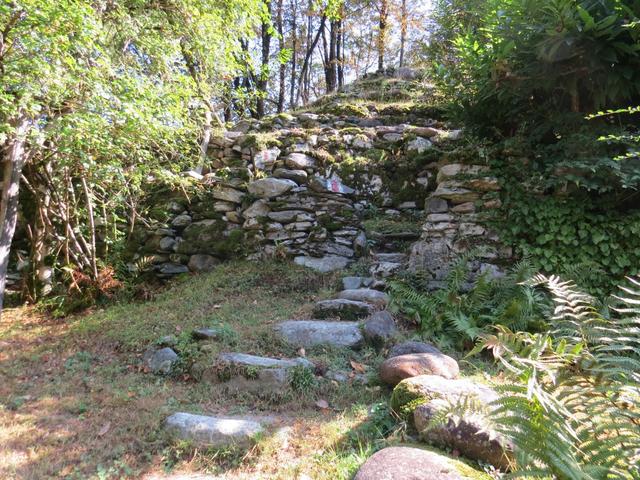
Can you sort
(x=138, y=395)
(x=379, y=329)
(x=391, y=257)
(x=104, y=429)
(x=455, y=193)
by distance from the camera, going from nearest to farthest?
(x=104, y=429) → (x=138, y=395) → (x=379, y=329) → (x=455, y=193) → (x=391, y=257)

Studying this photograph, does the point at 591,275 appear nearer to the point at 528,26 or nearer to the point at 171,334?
the point at 528,26

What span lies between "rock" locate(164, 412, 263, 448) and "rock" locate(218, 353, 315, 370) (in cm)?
65

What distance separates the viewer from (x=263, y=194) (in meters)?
6.45

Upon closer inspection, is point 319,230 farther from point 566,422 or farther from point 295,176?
point 566,422

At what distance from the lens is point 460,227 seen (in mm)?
5137

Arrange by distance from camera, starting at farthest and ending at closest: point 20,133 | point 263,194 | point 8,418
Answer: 1. point 263,194
2. point 20,133
3. point 8,418

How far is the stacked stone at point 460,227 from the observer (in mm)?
4879

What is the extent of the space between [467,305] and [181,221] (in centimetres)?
482

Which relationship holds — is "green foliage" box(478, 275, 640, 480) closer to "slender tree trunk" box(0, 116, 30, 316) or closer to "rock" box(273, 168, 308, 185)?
"rock" box(273, 168, 308, 185)

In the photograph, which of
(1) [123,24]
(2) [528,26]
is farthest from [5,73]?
(2) [528,26]

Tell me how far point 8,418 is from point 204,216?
418cm

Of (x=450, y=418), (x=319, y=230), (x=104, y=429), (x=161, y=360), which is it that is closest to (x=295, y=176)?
(x=319, y=230)

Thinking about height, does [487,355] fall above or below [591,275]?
below

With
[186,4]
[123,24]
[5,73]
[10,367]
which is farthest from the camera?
[186,4]
